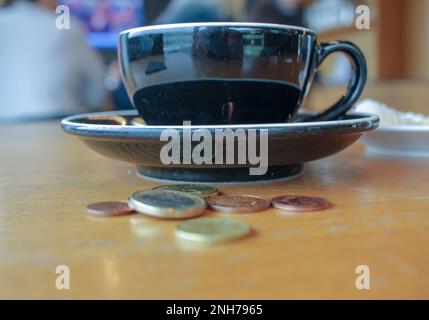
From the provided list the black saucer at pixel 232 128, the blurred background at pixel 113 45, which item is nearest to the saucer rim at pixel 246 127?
the black saucer at pixel 232 128

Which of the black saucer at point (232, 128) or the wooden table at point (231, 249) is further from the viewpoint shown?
the black saucer at point (232, 128)

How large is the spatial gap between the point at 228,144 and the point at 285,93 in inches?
4.9

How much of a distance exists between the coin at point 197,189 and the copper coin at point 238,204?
0.01 m

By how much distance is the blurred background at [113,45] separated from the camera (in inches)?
68.9

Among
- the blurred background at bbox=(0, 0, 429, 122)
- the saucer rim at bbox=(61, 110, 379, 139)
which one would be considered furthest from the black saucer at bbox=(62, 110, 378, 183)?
the blurred background at bbox=(0, 0, 429, 122)

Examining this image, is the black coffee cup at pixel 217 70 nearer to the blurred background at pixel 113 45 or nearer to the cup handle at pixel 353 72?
the cup handle at pixel 353 72

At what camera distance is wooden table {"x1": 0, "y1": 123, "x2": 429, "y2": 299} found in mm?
209

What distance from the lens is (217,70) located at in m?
0.42

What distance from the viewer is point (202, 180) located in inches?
16.0

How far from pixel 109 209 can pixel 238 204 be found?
0.08m

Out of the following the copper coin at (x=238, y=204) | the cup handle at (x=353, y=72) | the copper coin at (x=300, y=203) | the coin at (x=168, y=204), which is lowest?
the copper coin at (x=300, y=203)
